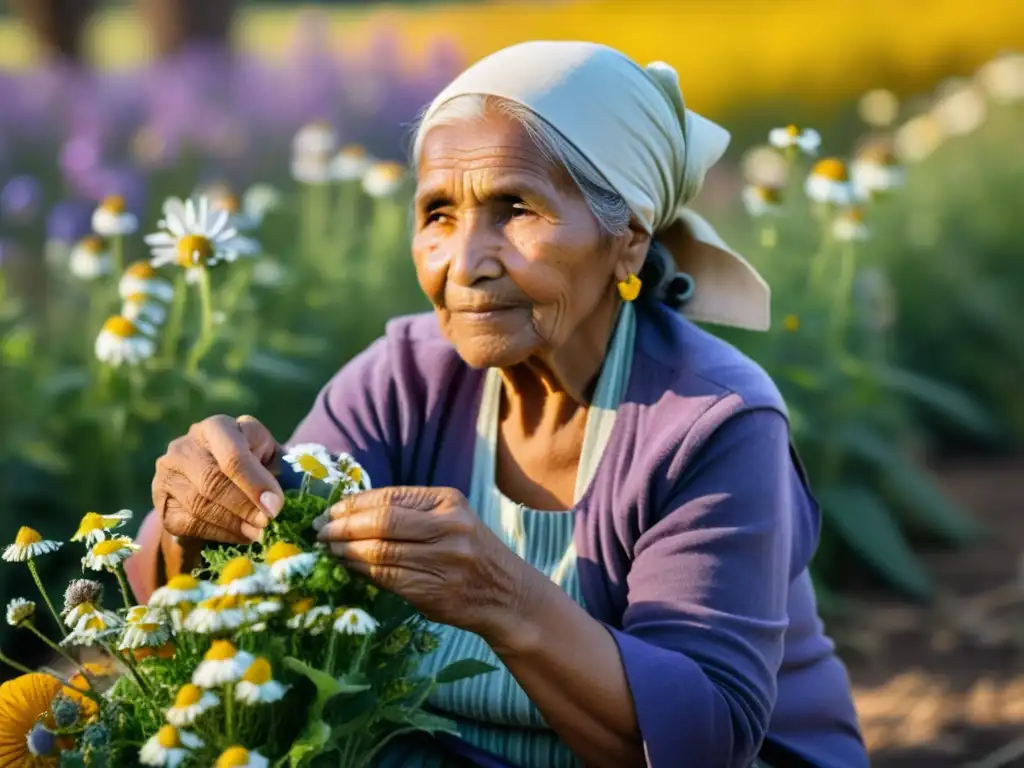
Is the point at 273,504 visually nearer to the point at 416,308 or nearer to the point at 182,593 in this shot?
the point at 182,593

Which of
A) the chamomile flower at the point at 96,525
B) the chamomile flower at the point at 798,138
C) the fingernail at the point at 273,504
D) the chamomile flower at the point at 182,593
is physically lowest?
the chamomile flower at the point at 96,525

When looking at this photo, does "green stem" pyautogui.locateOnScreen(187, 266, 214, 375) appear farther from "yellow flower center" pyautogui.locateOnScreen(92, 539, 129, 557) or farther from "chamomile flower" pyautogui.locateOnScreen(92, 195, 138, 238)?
"yellow flower center" pyautogui.locateOnScreen(92, 539, 129, 557)

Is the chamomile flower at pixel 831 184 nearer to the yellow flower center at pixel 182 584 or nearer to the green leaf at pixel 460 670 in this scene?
the green leaf at pixel 460 670

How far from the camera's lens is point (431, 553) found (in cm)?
203

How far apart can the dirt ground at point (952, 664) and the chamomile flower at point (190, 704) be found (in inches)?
88.8

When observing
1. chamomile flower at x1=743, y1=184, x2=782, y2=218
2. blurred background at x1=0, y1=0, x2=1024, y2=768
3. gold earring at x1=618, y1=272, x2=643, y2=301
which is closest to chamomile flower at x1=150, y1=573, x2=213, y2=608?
gold earring at x1=618, y1=272, x2=643, y2=301

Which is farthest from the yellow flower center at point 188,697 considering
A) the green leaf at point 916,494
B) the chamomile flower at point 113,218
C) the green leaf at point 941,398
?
the green leaf at point 916,494

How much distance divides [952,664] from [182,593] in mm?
2989

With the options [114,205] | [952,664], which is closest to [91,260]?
[114,205]

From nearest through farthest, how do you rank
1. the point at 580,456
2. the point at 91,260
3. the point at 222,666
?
the point at 222,666, the point at 580,456, the point at 91,260

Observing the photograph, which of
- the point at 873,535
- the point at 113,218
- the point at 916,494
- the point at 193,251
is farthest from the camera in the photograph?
the point at 916,494

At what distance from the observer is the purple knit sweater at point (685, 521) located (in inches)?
92.6

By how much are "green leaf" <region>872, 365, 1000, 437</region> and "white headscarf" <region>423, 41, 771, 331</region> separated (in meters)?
1.98

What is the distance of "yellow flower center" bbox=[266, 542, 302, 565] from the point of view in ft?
6.38
